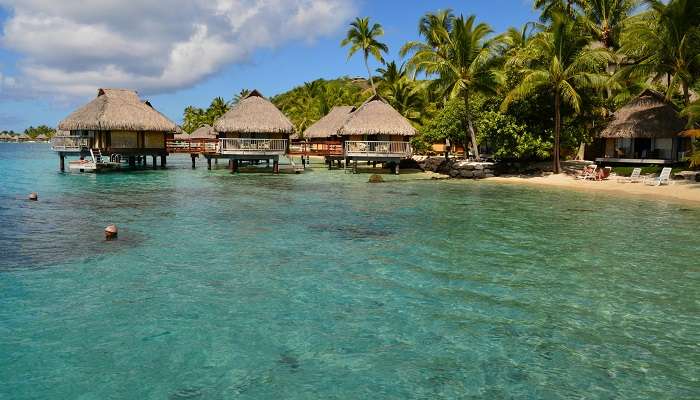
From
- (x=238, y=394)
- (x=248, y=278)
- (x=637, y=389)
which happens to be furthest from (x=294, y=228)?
(x=637, y=389)

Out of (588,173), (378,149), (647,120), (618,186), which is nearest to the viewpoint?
(618,186)

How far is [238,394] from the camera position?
4.98m

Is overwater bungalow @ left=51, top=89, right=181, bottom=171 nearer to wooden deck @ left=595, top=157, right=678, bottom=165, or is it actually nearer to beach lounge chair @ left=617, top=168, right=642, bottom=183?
wooden deck @ left=595, top=157, right=678, bottom=165

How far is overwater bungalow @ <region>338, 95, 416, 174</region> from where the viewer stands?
29.3 m

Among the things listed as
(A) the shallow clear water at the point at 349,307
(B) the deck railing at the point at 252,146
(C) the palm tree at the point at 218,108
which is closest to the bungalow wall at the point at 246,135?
(B) the deck railing at the point at 252,146

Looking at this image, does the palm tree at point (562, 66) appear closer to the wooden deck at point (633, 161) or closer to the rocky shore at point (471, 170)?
the rocky shore at point (471, 170)

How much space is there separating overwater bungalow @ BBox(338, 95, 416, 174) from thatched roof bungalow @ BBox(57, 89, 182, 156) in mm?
12284

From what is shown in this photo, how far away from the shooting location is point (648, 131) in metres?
26.0

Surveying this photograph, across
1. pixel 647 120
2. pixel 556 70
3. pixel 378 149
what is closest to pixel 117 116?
pixel 378 149

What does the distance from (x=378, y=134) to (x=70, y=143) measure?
18.8 metres

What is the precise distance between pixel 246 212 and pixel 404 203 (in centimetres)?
552

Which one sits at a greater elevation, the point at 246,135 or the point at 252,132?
the point at 252,132

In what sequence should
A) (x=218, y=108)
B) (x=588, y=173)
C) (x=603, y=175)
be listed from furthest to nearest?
1. (x=218, y=108)
2. (x=588, y=173)
3. (x=603, y=175)

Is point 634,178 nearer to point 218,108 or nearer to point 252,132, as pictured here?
point 252,132
